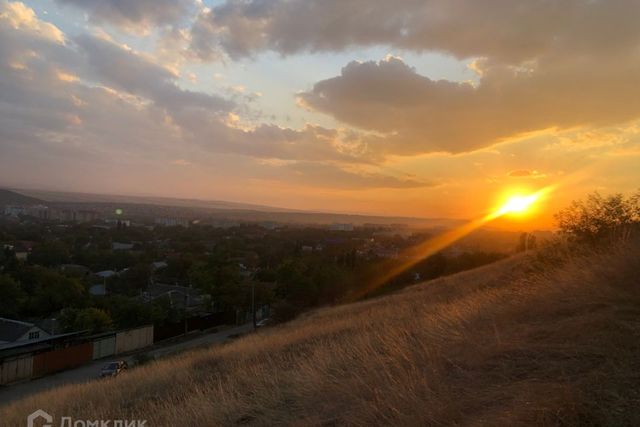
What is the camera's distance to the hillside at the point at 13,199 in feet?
474

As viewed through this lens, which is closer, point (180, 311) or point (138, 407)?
point (138, 407)

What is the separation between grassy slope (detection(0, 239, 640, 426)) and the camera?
11.4ft

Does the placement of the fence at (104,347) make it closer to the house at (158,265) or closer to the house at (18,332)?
the house at (18,332)

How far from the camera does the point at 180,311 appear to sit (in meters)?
29.4

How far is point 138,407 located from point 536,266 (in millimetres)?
9083

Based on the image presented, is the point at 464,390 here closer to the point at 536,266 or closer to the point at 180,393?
the point at 180,393

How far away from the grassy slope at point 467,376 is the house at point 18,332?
18483 millimetres

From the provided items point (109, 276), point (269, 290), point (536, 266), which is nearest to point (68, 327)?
point (269, 290)

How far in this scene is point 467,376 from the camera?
14.3 ft

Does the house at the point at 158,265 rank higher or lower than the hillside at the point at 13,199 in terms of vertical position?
lower

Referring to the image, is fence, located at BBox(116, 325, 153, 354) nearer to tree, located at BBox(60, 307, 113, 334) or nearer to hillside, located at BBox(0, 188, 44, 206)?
tree, located at BBox(60, 307, 113, 334)

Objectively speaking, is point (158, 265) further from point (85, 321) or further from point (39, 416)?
point (39, 416)

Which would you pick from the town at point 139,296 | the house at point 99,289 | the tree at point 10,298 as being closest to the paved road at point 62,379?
the town at point 139,296

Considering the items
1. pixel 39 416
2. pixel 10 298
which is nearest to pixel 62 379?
pixel 39 416
